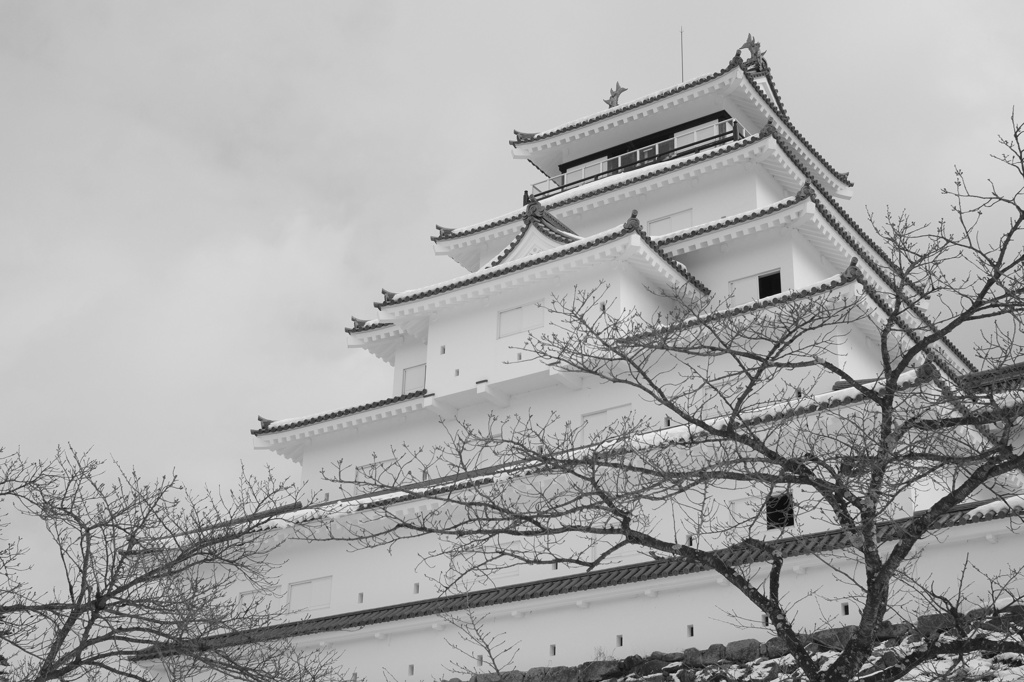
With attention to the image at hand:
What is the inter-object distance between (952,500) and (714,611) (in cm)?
867

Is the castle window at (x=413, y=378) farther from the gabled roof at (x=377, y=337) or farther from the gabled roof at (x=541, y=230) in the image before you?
the gabled roof at (x=541, y=230)

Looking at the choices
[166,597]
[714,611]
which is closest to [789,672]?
[714,611]

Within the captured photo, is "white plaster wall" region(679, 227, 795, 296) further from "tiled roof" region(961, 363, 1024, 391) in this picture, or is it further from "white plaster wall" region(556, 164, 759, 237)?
"tiled roof" region(961, 363, 1024, 391)

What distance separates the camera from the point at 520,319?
26.0 meters

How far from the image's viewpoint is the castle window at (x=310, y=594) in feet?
78.4

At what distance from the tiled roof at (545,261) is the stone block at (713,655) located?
32.0 feet

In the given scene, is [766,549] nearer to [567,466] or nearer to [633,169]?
[567,466]

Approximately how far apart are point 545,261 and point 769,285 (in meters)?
5.07

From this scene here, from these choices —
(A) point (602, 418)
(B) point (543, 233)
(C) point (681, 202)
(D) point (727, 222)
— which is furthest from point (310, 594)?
(C) point (681, 202)

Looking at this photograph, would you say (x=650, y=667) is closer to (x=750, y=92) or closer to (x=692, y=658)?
(x=692, y=658)

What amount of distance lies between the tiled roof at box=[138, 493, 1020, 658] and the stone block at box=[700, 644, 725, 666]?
1237 millimetres

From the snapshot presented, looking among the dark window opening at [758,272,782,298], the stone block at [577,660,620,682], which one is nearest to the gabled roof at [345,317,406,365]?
the dark window opening at [758,272,782,298]

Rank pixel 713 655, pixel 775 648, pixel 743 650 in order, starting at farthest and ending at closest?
pixel 713 655, pixel 743 650, pixel 775 648

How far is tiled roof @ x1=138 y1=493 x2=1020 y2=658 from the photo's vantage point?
1661 centimetres
